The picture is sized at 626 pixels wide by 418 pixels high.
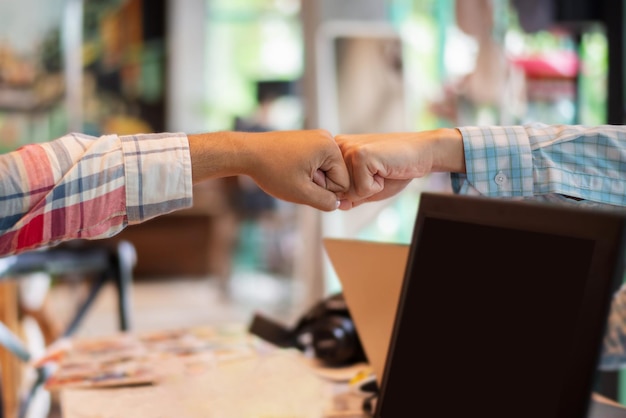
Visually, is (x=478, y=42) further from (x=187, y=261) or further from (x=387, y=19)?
(x=187, y=261)

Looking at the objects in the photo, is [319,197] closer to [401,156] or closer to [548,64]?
[401,156]

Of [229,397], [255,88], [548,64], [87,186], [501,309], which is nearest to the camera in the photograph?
[501,309]

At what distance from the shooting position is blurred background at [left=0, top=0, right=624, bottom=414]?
3162mm

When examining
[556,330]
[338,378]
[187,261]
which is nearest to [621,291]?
[338,378]

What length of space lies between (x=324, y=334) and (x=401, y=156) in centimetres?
38

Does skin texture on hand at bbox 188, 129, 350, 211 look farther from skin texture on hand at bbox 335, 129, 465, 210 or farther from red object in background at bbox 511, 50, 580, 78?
red object in background at bbox 511, 50, 580, 78

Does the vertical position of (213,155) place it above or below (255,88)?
below

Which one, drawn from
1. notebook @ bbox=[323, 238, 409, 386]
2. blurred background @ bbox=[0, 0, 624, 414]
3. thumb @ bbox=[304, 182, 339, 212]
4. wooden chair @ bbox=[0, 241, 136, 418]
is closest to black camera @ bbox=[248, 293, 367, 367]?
notebook @ bbox=[323, 238, 409, 386]

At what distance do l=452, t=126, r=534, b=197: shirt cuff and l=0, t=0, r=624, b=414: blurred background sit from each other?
6.05ft

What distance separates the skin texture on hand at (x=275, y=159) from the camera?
3.60 feet

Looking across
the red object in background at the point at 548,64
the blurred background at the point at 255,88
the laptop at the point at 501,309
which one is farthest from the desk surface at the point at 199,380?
the red object in background at the point at 548,64

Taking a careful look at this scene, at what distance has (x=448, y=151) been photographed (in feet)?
3.85

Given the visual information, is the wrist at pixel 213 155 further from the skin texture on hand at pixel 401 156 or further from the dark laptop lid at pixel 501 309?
the dark laptop lid at pixel 501 309

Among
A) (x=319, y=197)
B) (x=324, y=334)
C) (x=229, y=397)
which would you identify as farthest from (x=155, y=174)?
(x=324, y=334)
